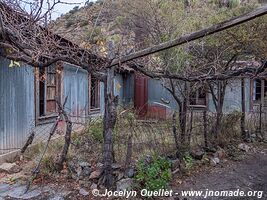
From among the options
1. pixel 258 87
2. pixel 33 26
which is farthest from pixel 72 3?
pixel 258 87

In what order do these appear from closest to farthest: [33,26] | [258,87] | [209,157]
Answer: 1. [33,26]
2. [209,157]
3. [258,87]

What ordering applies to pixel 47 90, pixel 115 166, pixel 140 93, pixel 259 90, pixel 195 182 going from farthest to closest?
pixel 140 93, pixel 259 90, pixel 47 90, pixel 195 182, pixel 115 166

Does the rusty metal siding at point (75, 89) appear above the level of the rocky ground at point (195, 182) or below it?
above

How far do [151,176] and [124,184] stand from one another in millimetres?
477

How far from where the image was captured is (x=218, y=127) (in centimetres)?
825

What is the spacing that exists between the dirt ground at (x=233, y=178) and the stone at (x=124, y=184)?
0.85 meters

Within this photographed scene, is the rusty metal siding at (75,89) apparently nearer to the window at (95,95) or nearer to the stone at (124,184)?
the window at (95,95)

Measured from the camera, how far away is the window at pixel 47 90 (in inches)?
340

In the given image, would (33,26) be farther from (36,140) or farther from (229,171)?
(229,171)

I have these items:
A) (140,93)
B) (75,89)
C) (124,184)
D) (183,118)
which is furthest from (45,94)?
(140,93)

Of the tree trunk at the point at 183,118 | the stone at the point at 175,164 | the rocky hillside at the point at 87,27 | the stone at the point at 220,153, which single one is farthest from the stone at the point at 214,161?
the rocky hillside at the point at 87,27

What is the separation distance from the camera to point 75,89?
11.1 meters

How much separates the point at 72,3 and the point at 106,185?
118 inches

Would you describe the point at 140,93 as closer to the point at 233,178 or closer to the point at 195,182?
the point at 233,178
